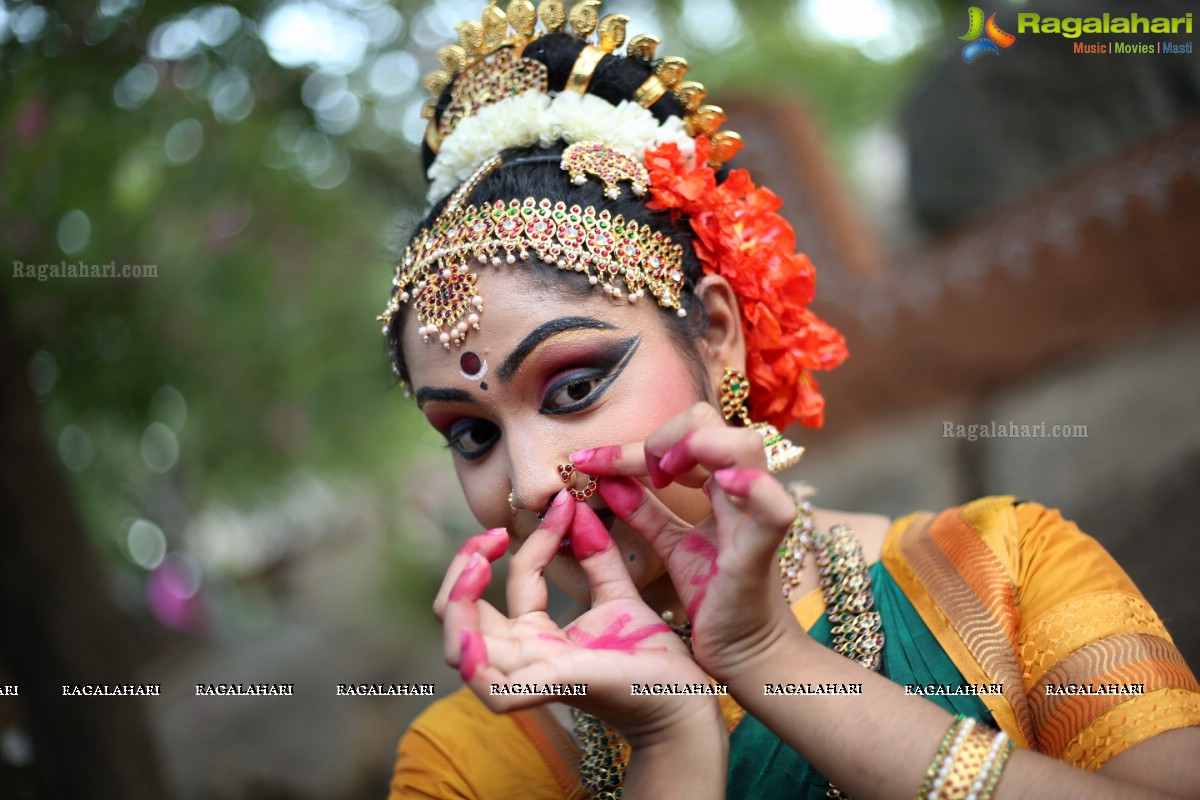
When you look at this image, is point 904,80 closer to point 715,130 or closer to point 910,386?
point 910,386

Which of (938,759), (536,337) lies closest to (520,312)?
(536,337)

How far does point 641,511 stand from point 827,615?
22.3 inches

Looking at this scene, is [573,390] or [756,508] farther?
[573,390]

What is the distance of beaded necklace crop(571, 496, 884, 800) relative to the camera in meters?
2.03

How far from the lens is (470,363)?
1914 mm

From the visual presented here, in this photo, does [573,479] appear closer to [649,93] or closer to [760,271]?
[760,271]

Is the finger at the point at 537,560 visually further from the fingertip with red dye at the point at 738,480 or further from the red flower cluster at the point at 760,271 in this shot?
the red flower cluster at the point at 760,271

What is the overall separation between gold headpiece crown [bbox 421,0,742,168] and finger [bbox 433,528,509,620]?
45.5 inches

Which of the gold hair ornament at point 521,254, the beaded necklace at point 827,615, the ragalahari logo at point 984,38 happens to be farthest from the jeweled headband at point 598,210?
the ragalahari logo at point 984,38

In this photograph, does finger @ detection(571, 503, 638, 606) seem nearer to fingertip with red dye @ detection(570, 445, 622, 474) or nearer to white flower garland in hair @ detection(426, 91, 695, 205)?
fingertip with red dye @ detection(570, 445, 622, 474)

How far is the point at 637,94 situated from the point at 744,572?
131 cm

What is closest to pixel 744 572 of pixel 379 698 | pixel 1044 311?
pixel 1044 311

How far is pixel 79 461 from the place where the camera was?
6852 millimetres

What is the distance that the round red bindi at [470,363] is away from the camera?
75.2 inches
